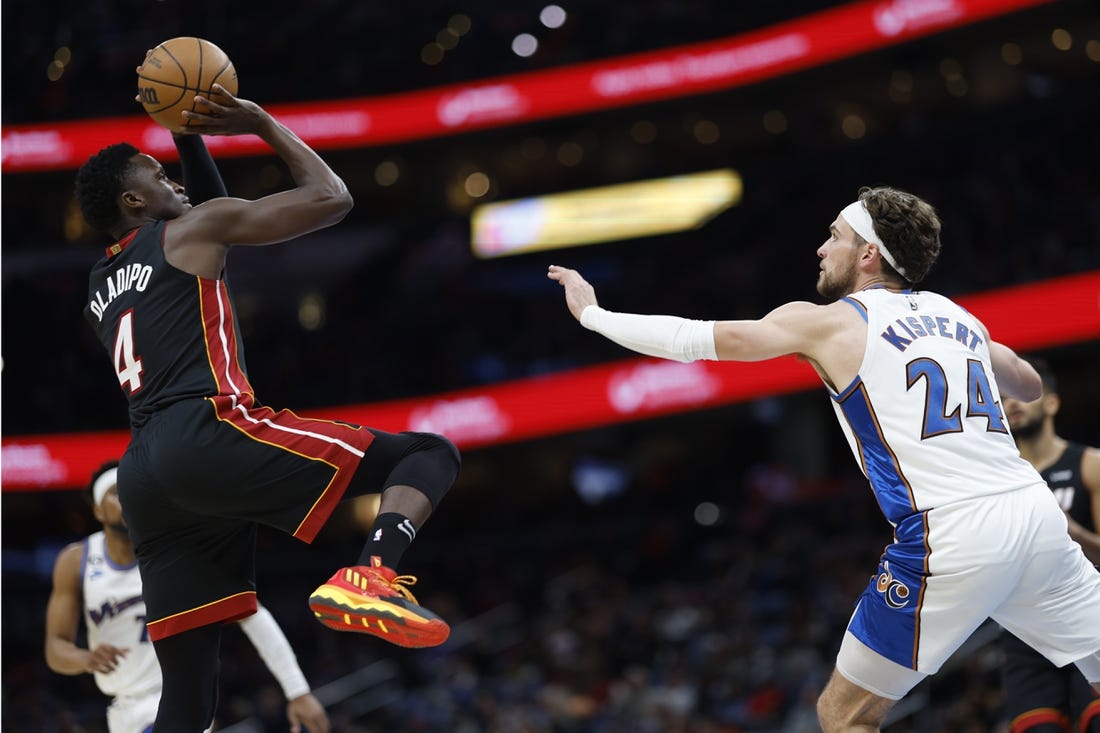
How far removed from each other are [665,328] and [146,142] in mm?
19812

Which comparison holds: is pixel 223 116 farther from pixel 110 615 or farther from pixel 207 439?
pixel 110 615

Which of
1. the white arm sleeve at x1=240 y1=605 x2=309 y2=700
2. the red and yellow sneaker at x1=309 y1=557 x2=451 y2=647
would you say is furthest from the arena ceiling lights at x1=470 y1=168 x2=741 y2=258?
the red and yellow sneaker at x1=309 y1=557 x2=451 y2=647

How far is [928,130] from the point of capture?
21641 mm

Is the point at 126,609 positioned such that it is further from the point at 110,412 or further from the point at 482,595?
the point at 110,412

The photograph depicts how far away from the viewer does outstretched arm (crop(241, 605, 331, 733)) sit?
5.59 m

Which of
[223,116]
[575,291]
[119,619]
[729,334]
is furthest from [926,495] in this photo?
[119,619]

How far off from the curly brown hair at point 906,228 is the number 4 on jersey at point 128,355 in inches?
106

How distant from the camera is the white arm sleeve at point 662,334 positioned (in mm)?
4566

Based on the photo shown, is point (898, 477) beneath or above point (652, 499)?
above

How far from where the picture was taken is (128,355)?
15.4 feet

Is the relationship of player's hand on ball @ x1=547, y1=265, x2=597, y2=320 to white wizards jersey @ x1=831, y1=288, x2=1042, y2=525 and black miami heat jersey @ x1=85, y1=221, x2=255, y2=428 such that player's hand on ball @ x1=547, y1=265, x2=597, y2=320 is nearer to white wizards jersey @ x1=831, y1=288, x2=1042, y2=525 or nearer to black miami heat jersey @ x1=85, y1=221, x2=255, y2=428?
white wizards jersey @ x1=831, y1=288, x2=1042, y2=525

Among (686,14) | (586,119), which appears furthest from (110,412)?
(686,14)

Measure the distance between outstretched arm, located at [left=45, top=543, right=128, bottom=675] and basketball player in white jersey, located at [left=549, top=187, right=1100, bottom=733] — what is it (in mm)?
3107

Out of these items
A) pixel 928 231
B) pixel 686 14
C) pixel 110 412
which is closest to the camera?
pixel 928 231
